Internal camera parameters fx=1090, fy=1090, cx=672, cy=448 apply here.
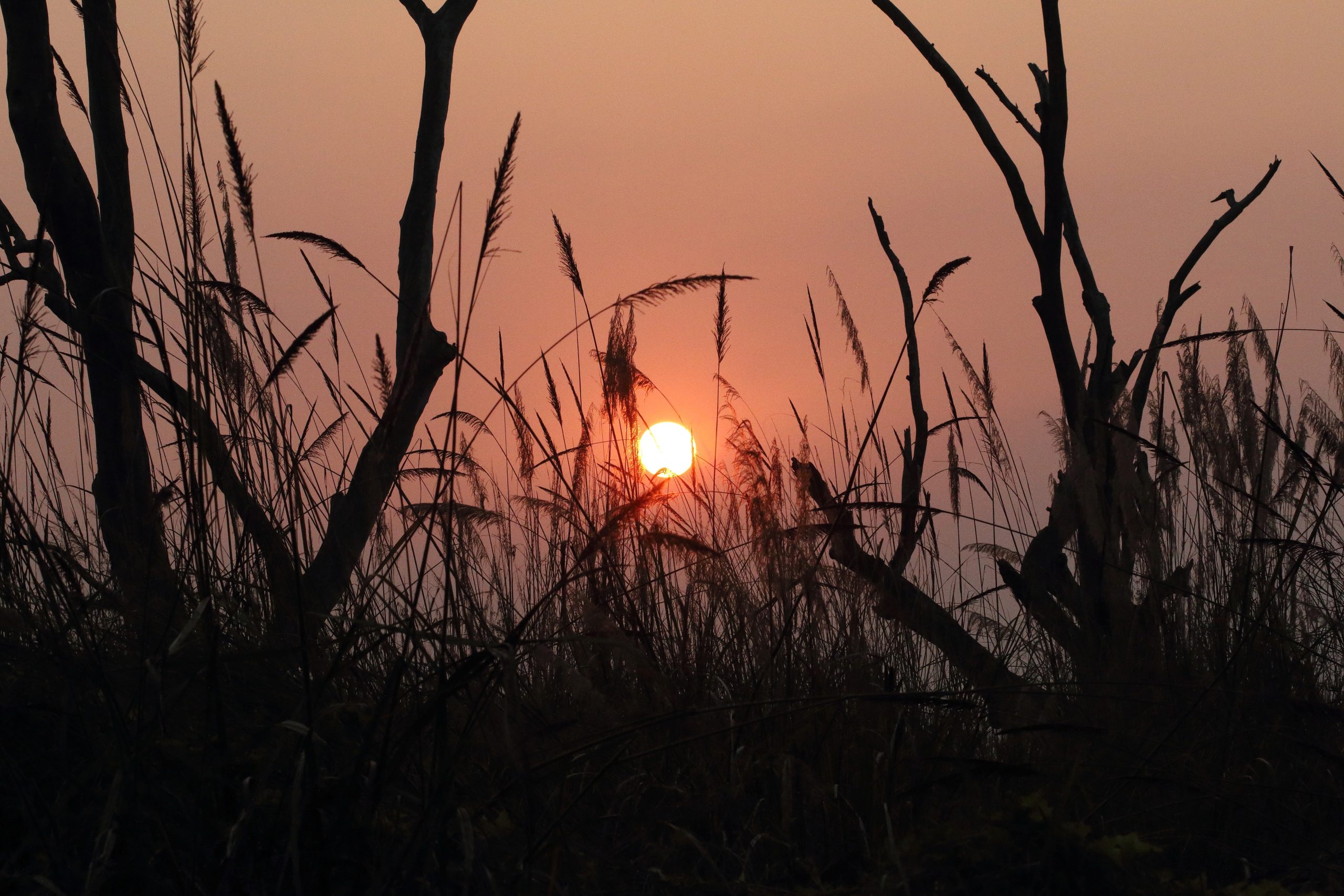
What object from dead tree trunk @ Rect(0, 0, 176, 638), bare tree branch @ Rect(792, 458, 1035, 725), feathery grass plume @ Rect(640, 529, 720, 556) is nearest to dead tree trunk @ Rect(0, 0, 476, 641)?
dead tree trunk @ Rect(0, 0, 176, 638)

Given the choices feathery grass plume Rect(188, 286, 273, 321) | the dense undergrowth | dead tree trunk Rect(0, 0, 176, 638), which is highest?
dead tree trunk Rect(0, 0, 176, 638)

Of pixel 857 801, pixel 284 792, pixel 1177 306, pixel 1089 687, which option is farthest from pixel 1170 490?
pixel 284 792

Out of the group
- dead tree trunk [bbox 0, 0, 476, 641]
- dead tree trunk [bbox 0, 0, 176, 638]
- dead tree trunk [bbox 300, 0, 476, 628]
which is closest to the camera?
dead tree trunk [bbox 0, 0, 476, 641]

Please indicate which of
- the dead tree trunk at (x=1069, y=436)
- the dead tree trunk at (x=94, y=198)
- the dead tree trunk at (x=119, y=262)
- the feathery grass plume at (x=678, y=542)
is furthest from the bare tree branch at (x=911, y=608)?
the dead tree trunk at (x=94, y=198)

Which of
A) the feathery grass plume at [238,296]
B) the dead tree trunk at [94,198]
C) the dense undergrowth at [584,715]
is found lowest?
the dense undergrowth at [584,715]

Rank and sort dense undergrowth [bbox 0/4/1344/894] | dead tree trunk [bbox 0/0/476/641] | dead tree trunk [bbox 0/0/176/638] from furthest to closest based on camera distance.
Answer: dead tree trunk [bbox 0/0/176/638] < dead tree trunk [bbox 0/0/476/641] < dense undergrowth [bbox 0/4/1344/894]

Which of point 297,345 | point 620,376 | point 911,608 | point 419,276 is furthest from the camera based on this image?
point 419,276

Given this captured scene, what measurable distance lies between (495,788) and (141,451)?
1184 millimetres

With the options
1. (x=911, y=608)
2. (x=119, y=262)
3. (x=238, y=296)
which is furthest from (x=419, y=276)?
(x=911, y=608)

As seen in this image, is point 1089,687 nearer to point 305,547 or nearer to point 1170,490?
point 1170,490

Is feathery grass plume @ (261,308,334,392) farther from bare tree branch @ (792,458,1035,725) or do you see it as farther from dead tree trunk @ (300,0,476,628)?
bare tree branch @ (792,458,1035,725)

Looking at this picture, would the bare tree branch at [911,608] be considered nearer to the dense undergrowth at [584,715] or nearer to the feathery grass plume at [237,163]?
the dense undergrowth at [584,715]

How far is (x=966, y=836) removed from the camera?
3.04 feet

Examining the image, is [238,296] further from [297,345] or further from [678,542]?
[678,542]
